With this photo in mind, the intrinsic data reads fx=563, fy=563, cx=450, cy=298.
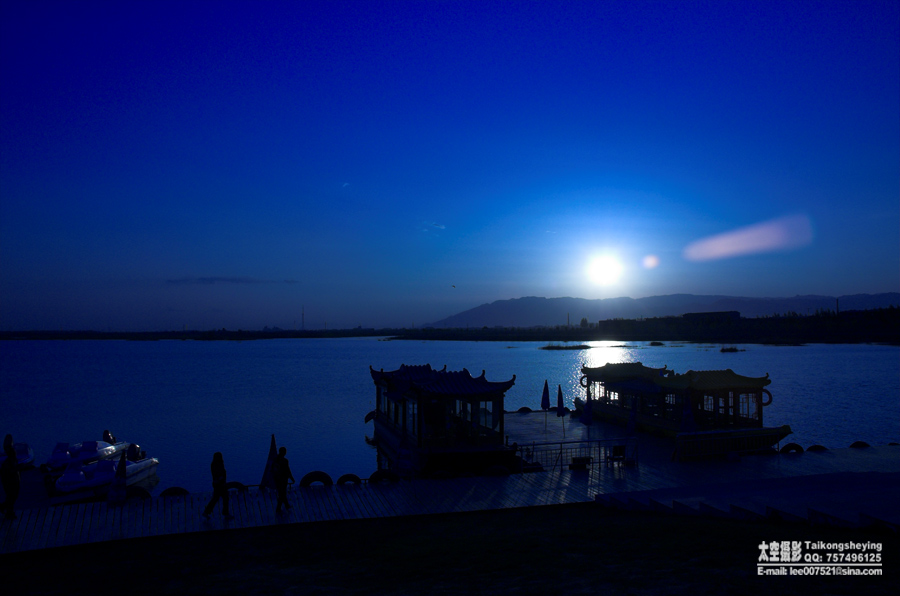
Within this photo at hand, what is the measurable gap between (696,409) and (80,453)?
102 feet

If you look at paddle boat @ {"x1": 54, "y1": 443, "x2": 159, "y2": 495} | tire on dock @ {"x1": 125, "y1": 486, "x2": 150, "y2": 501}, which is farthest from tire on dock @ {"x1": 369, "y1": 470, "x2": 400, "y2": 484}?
paddle boat @ {"x1": 54, "y1": 443, "x2": 159, "y2": 495}

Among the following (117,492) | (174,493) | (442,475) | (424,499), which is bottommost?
(442,475)

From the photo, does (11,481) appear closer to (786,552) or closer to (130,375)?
(786,552)

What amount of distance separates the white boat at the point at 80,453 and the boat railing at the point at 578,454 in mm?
19752

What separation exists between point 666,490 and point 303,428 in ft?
118

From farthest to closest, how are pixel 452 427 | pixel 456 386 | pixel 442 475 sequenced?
pixel 456 386 → pixel 452 427 → pixel 442 475

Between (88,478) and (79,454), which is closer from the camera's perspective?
(88,478)

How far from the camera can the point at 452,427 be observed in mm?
23234

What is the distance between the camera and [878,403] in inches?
2078

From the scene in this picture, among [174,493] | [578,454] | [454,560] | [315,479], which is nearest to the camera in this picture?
[454,560]

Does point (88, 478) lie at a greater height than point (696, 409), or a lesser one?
lesser

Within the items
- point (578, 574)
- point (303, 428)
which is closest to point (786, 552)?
point (578, 574)

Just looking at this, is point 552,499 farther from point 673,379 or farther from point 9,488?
point 673,379

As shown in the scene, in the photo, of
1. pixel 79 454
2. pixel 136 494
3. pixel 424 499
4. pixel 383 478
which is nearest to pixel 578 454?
pixel 383 478
